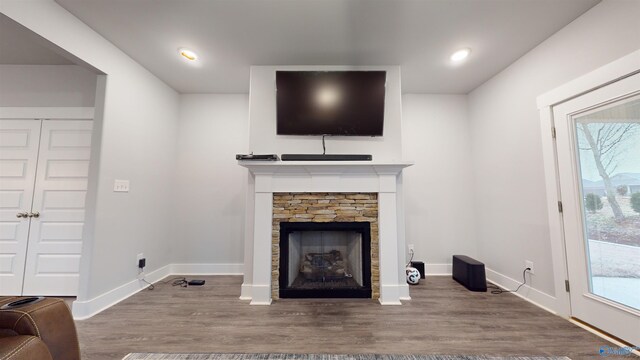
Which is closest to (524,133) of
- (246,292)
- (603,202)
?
(603,202)

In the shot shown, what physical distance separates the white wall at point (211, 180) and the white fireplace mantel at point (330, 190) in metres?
0.95

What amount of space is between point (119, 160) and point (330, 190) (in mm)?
2249

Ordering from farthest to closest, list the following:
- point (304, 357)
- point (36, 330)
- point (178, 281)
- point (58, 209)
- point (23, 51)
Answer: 1. point (178, 281)
2. point (58, 209)
3. point (23, 51)
4. point (304, 357)
5. point (36, 330)

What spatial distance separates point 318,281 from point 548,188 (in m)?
2.49

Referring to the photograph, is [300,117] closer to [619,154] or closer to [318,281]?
[318,281]

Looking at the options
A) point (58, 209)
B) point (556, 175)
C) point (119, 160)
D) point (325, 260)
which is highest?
point (119, 160)

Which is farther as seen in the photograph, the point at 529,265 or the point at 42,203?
the point at 42,203

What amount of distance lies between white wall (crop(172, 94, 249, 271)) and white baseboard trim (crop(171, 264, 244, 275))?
0.06m

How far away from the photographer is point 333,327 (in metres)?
1.94

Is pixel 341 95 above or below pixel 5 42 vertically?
below

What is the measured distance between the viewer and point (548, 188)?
2.29m

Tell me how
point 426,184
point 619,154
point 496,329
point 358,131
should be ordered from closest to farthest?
1. point 619,154
2. point 496,329
3. point 358,131
4. point 426,184

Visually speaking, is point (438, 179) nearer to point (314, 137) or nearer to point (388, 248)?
point (388, 248)

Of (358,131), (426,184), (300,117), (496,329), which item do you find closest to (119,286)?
(300,117)
